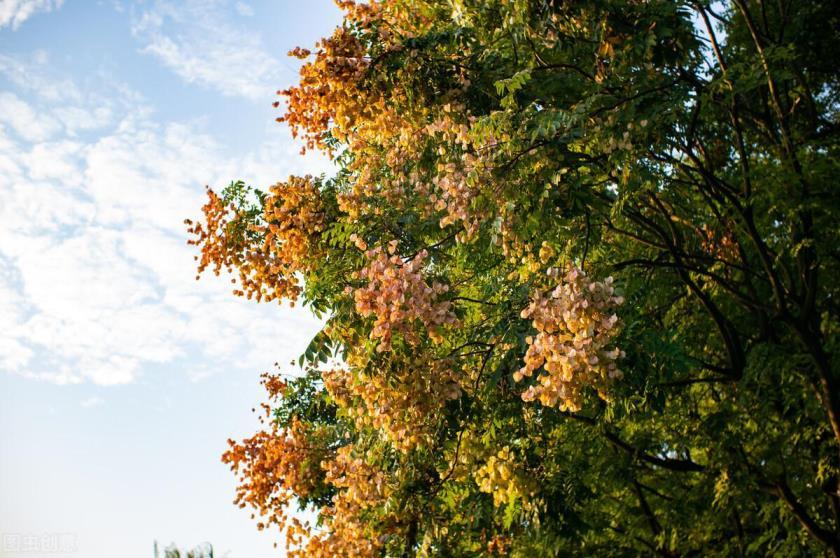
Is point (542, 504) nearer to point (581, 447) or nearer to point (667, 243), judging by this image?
point (581, 447)

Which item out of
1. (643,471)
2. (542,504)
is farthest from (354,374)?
(643,471)

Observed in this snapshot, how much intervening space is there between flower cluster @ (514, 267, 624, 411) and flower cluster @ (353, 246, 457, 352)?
0.73m

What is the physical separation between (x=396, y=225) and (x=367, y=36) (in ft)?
5.12

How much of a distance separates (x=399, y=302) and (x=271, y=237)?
2401 mm

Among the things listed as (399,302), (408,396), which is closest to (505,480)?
(408,396)

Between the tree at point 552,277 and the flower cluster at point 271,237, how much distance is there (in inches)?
1.0

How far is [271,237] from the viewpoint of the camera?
25.6ft

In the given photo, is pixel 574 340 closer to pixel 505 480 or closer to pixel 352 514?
pixel 505 480

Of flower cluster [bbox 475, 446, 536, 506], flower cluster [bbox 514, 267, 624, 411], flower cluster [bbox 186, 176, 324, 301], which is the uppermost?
flower cluster [bbox 186, 176, 324, 301]

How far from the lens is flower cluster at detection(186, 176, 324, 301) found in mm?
7543

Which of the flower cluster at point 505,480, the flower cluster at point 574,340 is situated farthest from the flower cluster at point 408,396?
the flower cluster at point 574,340

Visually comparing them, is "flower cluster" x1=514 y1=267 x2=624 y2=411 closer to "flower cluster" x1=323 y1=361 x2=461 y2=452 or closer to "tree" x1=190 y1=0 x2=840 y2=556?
"tree" x1=190 y1=0 x2=840 y2=556

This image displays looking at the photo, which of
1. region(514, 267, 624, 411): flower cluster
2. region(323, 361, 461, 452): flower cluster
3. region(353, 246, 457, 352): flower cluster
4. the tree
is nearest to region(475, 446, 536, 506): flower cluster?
the tree

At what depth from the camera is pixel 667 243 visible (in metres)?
8.84
